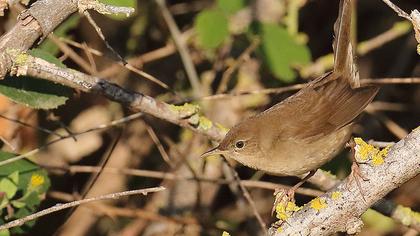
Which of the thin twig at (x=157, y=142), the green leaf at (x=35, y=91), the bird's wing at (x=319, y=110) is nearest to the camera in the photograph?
the green leaf at (x=35, y=91)

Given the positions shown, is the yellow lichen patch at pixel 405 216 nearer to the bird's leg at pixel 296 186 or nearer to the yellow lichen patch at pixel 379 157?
the bird's leg at pixel 296 186

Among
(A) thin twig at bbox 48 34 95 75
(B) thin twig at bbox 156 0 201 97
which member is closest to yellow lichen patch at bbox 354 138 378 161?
(A) thin twig at bbox 48 34 95 75

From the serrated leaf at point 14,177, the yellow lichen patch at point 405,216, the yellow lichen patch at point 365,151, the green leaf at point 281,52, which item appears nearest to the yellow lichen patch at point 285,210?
the yellow lichen patch at point 365,151

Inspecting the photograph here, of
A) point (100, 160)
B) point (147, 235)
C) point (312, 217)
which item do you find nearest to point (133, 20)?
point (100, 160)

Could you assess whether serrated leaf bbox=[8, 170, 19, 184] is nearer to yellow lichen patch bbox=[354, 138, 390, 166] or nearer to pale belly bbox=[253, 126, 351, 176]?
pale belly bbox=[253, 126, 351, 176]

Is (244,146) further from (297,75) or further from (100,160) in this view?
(100,160)

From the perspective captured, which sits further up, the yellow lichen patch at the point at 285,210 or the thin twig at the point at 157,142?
the thin twig at the point at 157,142
